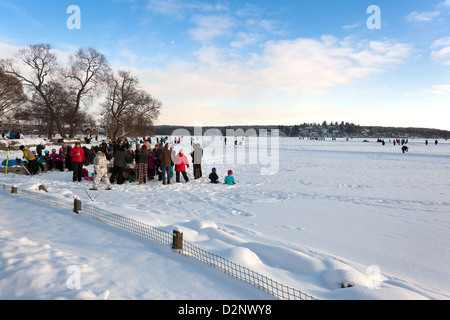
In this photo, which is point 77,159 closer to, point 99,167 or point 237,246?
point 99,167

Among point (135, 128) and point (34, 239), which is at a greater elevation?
point (135, 128)

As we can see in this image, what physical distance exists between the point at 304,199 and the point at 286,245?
14.7 ft

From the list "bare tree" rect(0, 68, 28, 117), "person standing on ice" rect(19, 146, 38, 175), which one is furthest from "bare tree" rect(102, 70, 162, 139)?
"person standing on ice" rect(19, 146, 38, 175)

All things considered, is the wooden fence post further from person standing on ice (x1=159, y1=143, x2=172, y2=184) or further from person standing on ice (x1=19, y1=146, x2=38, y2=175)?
person standing on ice (x1=19, y1=146, x2=38, y2=175)

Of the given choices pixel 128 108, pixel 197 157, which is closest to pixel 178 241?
pixel 197 157

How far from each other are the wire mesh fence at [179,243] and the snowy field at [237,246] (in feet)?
0.54

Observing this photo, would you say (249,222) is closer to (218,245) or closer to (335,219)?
(218,245)

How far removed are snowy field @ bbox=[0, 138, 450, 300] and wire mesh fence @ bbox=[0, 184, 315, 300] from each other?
0.54 ft

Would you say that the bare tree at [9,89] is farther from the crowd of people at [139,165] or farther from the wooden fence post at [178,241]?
the wooden fence post at [178,241]

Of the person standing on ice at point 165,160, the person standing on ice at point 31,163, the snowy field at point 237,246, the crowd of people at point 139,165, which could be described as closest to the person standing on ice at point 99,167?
the crowd of people at point 139,165

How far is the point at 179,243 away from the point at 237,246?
4.13 feet

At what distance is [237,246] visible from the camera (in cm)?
509

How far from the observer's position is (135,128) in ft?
142

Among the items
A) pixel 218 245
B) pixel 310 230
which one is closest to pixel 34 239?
pixel 218 245
